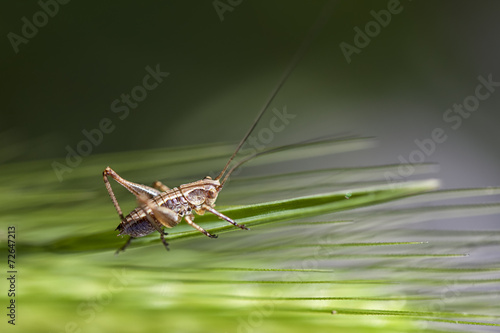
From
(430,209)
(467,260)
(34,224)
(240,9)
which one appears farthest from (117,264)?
(240,9)

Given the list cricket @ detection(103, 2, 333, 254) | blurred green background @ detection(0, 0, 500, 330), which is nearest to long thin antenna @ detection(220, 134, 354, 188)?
cricket @ detection(103, 2, 333, 254)

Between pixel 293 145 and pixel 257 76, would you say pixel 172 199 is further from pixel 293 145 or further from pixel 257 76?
pixel 257 76

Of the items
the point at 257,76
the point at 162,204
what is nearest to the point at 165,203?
the point at 162,204

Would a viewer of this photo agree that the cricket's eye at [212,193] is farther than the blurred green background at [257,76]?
No

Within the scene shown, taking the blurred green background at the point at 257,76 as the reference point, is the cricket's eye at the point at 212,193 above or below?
below

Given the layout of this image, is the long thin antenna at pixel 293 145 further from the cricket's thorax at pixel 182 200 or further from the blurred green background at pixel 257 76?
the blurred green background at pixel 257 76

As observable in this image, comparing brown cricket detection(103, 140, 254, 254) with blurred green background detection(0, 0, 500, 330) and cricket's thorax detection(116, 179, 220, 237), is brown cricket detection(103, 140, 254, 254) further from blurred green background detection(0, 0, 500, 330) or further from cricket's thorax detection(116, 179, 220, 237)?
blurred green background detection(0, 0, 500, 330)

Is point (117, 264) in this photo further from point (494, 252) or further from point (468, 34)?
point (468, 34)

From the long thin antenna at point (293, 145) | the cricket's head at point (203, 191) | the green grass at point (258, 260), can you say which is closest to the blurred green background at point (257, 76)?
the cricket's head at point (203, 191)
